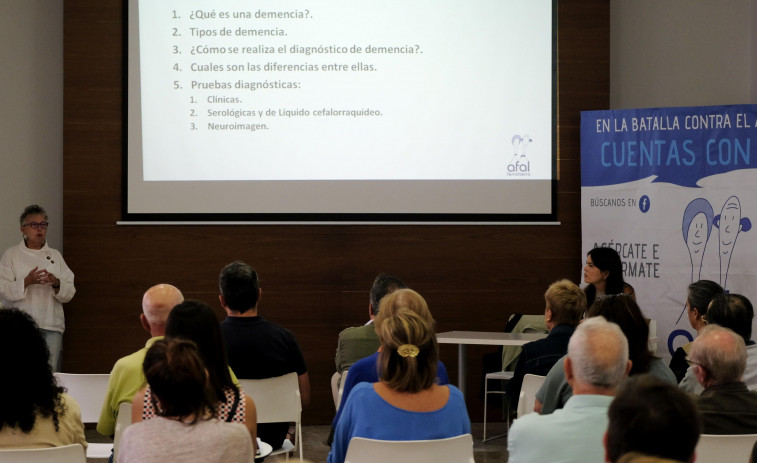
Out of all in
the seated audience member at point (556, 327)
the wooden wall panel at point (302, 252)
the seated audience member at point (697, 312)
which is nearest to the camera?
the seated audience member at point (556, 327)

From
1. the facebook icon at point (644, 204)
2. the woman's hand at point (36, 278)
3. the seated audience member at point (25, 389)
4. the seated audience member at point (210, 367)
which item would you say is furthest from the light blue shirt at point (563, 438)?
the woman's hand at point (36, 278)

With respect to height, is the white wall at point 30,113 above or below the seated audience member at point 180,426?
above

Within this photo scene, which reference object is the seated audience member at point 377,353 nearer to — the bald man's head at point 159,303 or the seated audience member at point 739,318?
the bald man's head at point 159,303

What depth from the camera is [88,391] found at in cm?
411

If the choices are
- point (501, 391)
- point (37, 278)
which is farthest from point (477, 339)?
point (37, 278)

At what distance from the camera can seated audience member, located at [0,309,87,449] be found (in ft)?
8.79

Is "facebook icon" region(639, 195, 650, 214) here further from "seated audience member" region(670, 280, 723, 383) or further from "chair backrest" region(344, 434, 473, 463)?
"chair backrest" region(344, 434, 473, 463)

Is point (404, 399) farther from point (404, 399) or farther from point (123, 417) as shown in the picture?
point (123, 417)

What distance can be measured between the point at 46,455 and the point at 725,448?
2.02 metres

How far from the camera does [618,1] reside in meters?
7.25

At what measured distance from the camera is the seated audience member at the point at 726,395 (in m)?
2.94

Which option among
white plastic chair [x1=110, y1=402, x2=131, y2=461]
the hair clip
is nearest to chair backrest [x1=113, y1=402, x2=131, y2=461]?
white plastic chair [x1=110, y1=402, x2=131, y2=461]

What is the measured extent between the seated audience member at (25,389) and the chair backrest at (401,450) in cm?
91

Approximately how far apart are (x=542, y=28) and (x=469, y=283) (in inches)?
79.0
